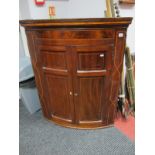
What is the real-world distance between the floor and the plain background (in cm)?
109

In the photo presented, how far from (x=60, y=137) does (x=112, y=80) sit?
81 centimetres

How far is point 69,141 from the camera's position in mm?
1771

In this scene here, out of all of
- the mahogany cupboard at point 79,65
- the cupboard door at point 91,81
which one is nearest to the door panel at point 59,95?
the mahogany cupboard at point 79,65

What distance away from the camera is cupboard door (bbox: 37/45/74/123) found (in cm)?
164

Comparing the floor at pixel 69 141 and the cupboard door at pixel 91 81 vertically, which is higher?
the cupboard door at pixel 91 81

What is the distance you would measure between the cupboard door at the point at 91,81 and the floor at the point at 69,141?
5.5 inches

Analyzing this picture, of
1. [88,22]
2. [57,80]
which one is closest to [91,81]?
[57,80]

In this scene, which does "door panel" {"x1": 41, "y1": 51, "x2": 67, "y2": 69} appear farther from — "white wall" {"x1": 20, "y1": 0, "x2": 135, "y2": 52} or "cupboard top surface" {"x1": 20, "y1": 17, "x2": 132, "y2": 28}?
"white wall" {"x1": 20, "y1": 0, "x2": 135, "y2": 52}

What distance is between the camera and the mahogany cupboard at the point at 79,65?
1504 millimetres
